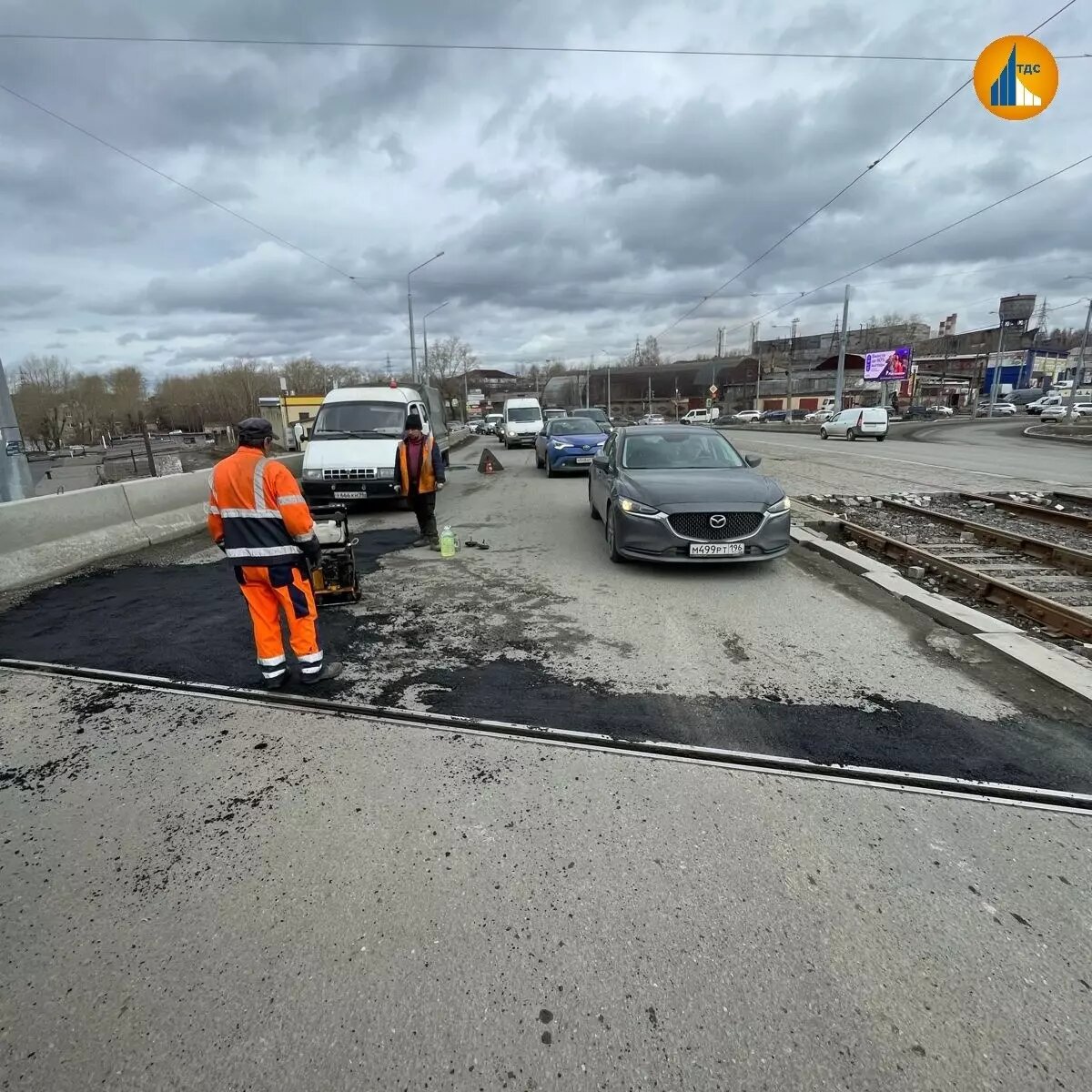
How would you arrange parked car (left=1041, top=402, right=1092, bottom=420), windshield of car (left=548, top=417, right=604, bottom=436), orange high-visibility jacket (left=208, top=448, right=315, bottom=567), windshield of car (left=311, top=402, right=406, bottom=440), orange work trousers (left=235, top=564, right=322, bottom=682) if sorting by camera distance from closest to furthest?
orange high-visibility jacket (left=208, top=448, right=315, bottom=567) < orange work trousers (left=235, top=564, right=322, bottom=682) < windshield of car (left=311, top=402, right=406, bottom=440) < windshield of car (left=548, top=417, right=604, bottom=436) < parked car (left=1041, top=402, right=1092, bottom=420)

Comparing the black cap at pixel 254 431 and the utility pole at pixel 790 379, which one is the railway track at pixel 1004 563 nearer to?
the black cap at pixel 254 431

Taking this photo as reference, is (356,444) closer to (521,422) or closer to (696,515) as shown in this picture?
(696,515)

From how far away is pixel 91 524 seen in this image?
7609 mm

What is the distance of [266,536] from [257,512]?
0.50ft

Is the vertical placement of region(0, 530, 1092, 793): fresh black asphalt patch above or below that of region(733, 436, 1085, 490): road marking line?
above

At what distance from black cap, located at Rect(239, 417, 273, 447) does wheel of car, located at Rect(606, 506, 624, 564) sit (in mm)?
3716

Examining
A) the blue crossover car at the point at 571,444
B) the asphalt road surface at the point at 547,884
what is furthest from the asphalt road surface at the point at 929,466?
the asphalt road surface at the point at 547,884

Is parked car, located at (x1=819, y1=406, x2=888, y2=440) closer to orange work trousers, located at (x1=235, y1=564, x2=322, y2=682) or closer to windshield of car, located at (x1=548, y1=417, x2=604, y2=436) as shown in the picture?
windshield of car, located at (x1=548, y1=417, x2=604, y2=436)

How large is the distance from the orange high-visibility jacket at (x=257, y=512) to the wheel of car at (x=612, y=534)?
11.8 ft

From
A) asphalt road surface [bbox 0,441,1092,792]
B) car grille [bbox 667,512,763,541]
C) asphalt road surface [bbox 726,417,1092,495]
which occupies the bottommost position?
asphalt road surface [bbox 726,417,1092,495]

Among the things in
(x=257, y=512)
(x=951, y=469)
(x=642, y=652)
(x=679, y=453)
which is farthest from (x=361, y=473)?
(x=951, y=469)

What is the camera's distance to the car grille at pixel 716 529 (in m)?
5.92

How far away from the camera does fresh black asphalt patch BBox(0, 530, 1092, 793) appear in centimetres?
305

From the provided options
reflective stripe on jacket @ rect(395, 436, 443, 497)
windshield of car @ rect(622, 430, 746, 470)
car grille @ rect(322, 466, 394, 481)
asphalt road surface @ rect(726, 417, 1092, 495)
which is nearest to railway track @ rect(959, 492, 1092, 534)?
asphalt road surface @ rect(726, 417, 1092, 495)
